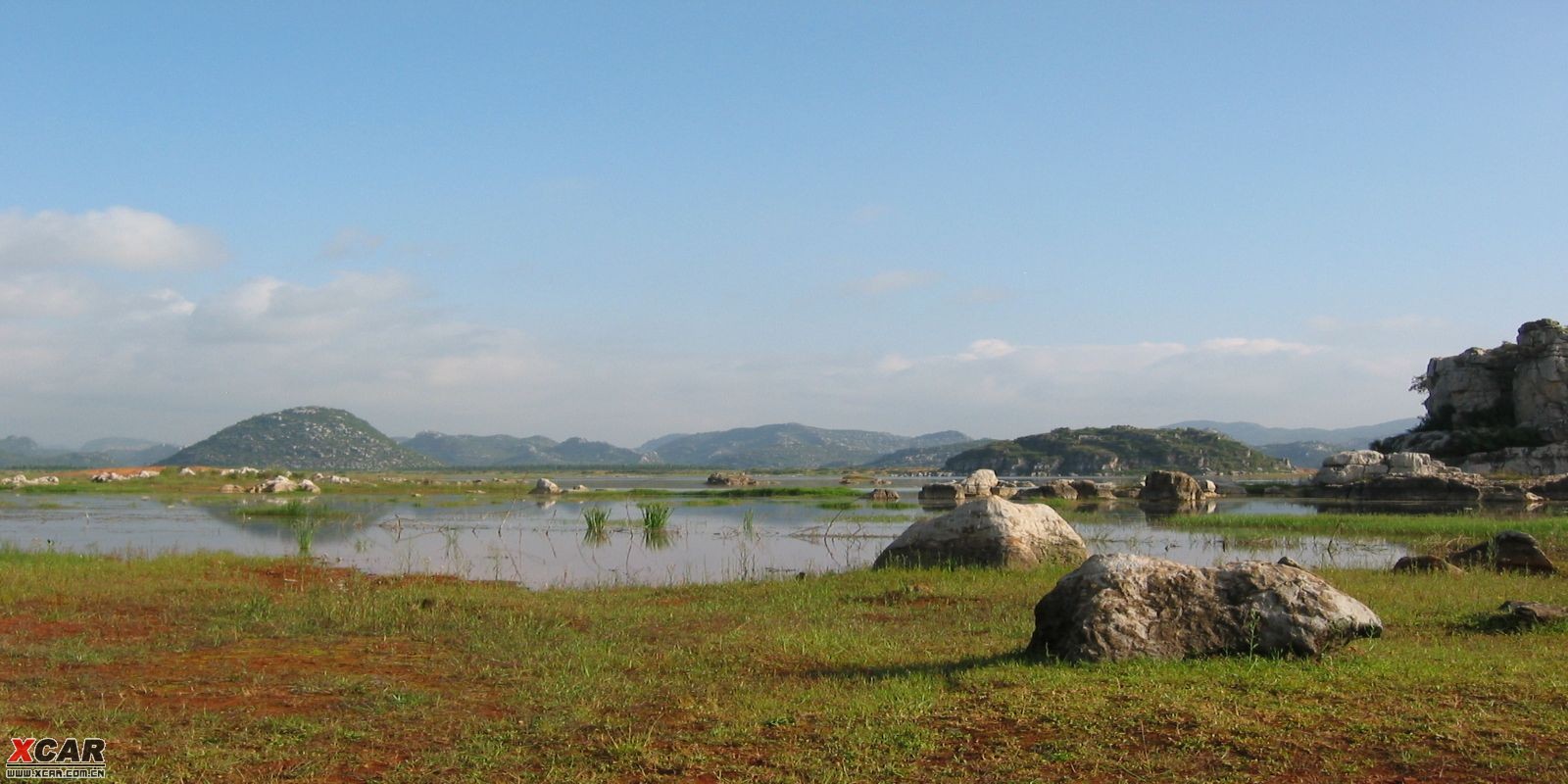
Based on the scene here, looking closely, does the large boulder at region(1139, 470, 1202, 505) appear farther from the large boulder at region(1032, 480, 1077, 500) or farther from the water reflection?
the water reflection

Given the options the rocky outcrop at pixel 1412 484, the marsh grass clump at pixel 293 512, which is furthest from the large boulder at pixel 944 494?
the marsh grass clump at pixel 293 512

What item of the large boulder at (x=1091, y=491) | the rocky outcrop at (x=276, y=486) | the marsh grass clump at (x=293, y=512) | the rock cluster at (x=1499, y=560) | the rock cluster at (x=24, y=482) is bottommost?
the large boulder at (x=1091, y=491)

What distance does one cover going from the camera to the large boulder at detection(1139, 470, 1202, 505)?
61562 mm

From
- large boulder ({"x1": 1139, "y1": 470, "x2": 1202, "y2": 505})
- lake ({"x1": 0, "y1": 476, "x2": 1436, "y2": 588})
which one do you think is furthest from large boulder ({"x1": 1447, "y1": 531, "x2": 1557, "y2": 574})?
large boulder ({"x1": 1139, "y1": 470, "x2": 1202, "y2": 505})

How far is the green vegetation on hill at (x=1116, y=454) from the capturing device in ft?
502

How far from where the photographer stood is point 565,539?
34625 millimetres

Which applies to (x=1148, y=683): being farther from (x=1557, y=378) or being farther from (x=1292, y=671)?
(x=1557, y=378)

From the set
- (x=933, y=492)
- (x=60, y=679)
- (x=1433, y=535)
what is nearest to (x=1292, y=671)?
(x=60, y=679)

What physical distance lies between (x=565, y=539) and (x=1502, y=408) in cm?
7593

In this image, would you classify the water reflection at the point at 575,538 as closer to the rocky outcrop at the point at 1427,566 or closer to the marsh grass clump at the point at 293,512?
the marsh grass clump at the point at 293,512

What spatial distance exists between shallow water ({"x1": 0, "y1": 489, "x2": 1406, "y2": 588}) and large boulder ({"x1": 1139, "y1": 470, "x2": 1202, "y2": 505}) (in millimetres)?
8728

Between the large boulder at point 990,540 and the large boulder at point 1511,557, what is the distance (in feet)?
26.1

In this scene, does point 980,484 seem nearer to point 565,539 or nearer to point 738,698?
point 565,539

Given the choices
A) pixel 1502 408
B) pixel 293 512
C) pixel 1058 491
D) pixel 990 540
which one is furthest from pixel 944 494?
pixel 1502 408
